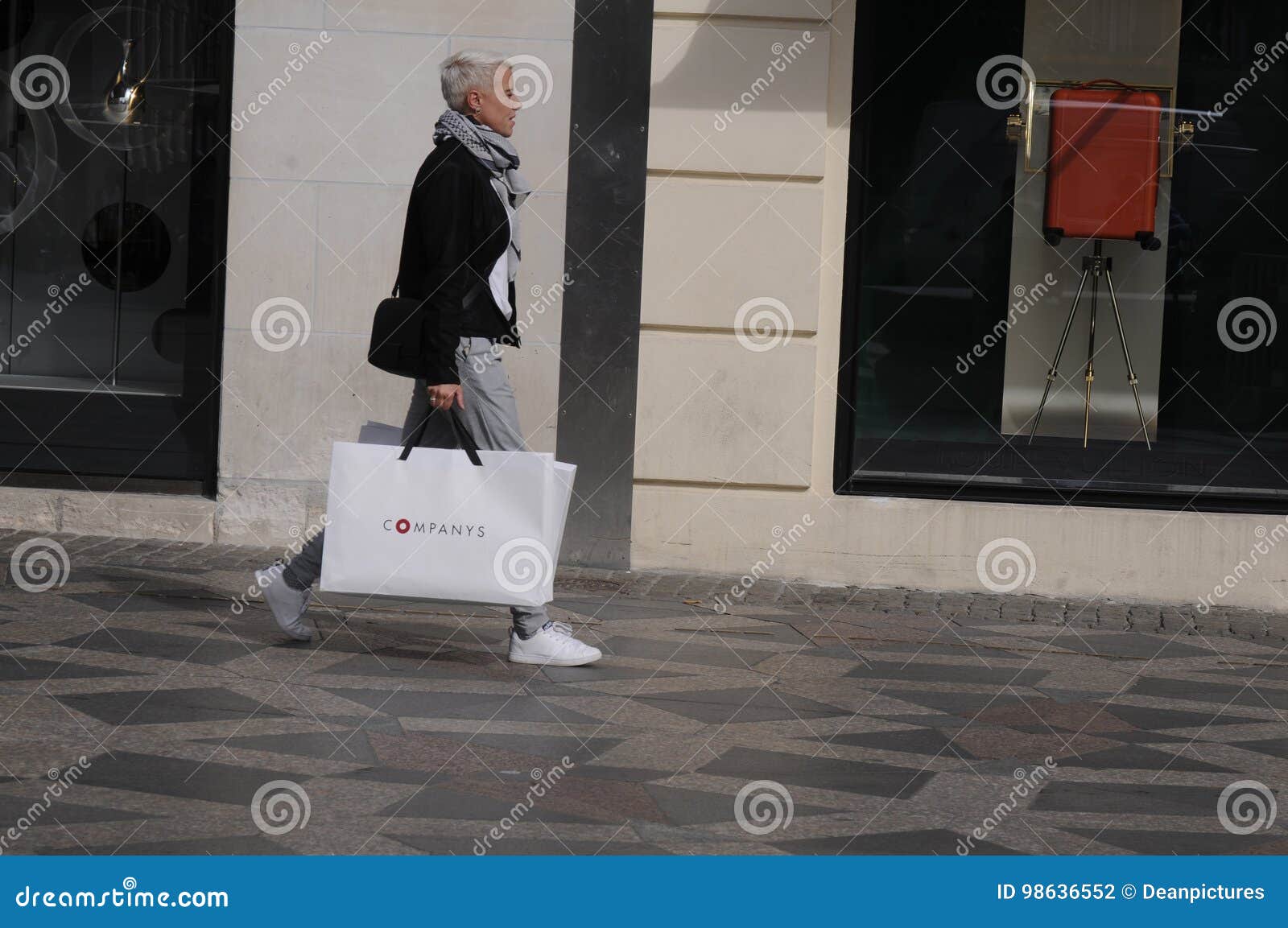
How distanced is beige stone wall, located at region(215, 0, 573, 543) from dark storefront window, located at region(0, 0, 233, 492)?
0.24m

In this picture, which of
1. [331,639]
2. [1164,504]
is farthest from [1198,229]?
[331,639]

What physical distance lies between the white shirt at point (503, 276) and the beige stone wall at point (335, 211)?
8.30 ft

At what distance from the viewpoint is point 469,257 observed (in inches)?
241

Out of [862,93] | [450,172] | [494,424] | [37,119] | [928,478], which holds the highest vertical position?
[862,93]

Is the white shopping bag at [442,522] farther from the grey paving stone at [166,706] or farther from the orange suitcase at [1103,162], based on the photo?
the orange suitcase at [1103,162]

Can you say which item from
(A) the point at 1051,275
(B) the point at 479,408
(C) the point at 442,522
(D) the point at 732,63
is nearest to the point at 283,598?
(C) the point at 442,522

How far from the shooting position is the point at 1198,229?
30.1 feet

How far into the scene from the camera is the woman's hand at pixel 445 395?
19.7ft

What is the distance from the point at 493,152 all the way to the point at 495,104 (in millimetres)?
196

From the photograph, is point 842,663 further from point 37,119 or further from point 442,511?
point 37,119

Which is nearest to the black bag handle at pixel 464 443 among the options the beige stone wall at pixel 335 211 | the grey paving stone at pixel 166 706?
the grey paving stone at pixel 166 706

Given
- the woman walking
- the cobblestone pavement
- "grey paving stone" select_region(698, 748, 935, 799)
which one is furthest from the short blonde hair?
"grey paving stone" select_region(698, 748, 935, 799)

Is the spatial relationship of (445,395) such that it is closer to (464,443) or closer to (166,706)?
(464,443)

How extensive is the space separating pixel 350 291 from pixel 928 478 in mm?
3204
